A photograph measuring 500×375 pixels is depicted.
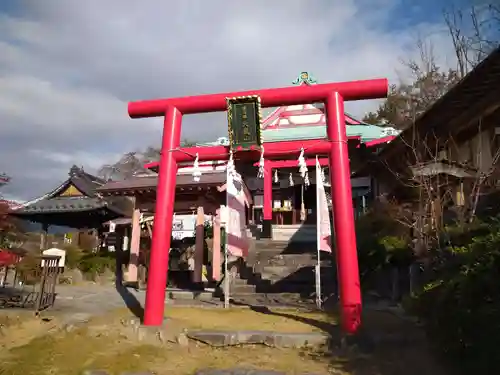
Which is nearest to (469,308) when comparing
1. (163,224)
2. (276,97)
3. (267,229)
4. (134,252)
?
(276,97)

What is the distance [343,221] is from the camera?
7160 millimetres

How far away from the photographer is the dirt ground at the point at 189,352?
539cm

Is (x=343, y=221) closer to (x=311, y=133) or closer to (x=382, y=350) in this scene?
(x=382, y=350)

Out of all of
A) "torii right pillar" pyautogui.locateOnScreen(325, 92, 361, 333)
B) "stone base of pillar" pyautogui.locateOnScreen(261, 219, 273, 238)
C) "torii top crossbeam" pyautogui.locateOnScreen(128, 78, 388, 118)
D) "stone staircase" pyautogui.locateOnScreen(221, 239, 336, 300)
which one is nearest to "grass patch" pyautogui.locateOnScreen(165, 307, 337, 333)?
"torii right pillar" pyautogui.locateOnScreen(325, 92, 361, 333)

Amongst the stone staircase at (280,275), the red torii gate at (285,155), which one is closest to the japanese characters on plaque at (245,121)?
the red torii gate at (285,155)

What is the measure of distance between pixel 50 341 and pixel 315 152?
18.4 ft

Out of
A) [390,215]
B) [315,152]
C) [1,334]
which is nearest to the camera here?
[1,334]

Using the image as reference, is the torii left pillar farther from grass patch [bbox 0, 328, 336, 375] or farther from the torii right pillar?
the torii right pillar

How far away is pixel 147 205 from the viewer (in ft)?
46.8

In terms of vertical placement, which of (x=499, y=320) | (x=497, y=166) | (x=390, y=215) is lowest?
(x=499, y=320)

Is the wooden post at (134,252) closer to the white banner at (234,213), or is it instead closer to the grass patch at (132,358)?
the white banner at (234,213)

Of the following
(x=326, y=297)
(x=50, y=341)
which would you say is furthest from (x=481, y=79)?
(x=50, y=341)

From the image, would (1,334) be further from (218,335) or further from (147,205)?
(147,205)

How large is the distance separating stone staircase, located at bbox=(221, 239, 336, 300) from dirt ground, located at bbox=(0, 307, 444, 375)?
349cm
